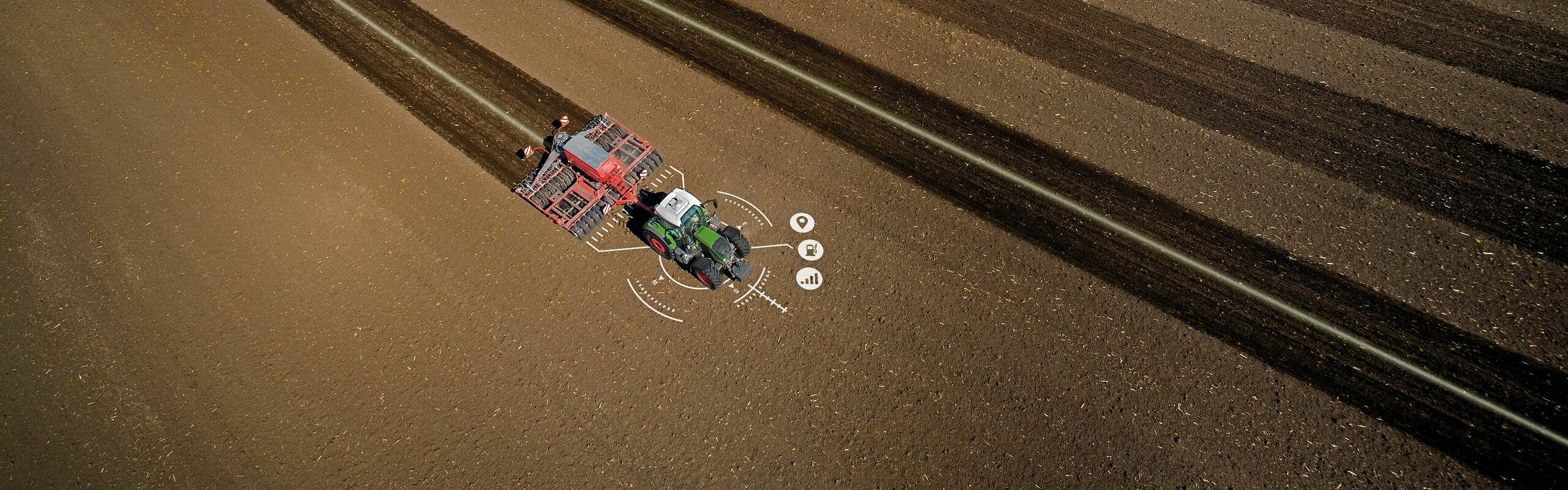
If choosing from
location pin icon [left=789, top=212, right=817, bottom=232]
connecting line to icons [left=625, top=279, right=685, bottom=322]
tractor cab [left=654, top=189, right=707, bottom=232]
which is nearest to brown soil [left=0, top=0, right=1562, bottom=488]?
connecting line to icons [left=625, top=279, right=685, bottom=322]

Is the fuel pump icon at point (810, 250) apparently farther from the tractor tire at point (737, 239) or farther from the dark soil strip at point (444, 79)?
the dark soil strip at point (444, 79)

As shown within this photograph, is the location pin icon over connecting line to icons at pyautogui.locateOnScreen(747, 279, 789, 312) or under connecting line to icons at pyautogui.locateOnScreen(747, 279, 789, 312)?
over

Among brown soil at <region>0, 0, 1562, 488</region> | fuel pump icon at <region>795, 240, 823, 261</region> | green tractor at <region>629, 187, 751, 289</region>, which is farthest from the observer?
fuel pump icon at <region>795, 240, 823, 261</region>

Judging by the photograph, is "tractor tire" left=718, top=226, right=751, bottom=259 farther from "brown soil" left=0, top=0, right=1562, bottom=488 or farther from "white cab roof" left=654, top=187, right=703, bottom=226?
"brown soil" left=0, top=0, right=1562, bottom=488

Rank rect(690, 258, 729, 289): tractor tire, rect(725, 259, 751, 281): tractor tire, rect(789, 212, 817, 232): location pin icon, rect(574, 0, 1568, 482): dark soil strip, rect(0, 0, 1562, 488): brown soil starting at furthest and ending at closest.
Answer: rect(789, 212, 817, 232): location pin icon → rect(725, 259, 751, 281): tractor tire → rect(690, 258, 729, 289): tractor tire → rect(574, 0, 1568, 482): dark soil strip → rect(0, 0, 1562, 488): brown soil

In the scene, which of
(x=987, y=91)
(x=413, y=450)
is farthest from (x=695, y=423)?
(x=987, y=91)
